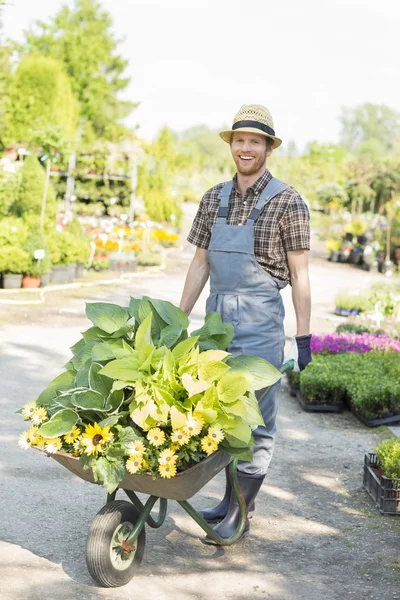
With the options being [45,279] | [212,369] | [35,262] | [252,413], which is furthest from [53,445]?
[45,279]

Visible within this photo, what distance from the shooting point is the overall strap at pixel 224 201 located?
3984mm

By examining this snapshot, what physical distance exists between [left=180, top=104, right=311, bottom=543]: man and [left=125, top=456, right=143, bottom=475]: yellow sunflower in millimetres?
939

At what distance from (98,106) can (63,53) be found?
296 centimetres

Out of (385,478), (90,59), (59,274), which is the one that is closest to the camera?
(385,478)

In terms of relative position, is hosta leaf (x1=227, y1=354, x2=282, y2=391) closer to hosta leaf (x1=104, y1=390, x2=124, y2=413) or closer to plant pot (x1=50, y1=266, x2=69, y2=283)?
hosta leaf (x1=104, y1=390, x2=124, y2=413)

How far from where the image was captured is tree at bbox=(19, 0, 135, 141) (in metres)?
39.2

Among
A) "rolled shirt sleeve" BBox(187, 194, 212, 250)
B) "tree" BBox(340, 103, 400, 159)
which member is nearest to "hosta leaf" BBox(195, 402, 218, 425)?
"rolled shirt sleeve" BBox(187, 194, 212, 250)

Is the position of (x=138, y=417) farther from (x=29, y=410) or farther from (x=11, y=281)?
(x=11, y=281)

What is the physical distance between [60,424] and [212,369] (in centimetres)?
57

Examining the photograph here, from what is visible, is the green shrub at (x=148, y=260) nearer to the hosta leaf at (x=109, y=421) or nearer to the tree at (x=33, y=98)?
the tree at (x=33, y=98)

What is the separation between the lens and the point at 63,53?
39.6 metres

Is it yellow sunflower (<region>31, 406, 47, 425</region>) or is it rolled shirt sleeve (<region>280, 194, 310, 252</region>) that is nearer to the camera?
yellow sunflower (<region>31, 406, 47, 425</region>)

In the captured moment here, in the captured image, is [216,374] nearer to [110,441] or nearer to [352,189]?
[110,441]

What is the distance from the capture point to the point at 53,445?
317 cm
